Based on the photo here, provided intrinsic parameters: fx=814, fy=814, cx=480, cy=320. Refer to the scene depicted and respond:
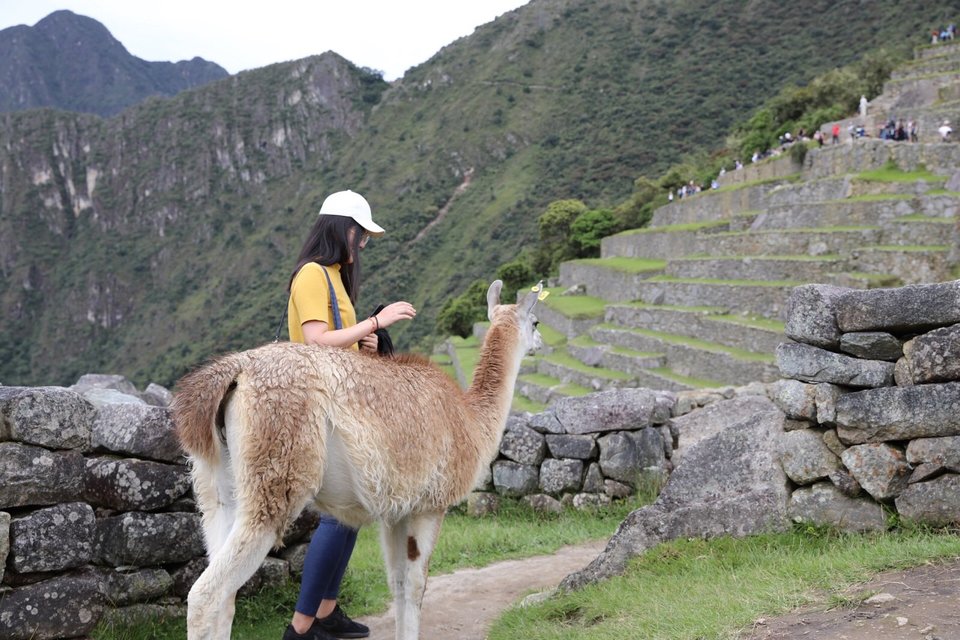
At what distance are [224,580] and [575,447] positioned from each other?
461 centimetres

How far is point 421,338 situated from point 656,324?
113ft

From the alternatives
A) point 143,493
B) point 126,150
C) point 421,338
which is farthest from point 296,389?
point 126,150

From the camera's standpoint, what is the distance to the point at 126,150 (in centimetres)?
16312

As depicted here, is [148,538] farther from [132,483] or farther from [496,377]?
[496,377]

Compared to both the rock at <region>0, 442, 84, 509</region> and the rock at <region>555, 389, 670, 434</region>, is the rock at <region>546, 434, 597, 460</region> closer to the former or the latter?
the rock at <region>555, 389, 670, 434</region>

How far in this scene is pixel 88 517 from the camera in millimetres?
3887

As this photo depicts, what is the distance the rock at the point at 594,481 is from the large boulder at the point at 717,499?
2296 mm

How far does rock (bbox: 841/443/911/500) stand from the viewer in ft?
13.7

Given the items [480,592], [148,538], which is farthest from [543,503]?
[148,538]

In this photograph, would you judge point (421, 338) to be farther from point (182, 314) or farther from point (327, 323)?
point (182, 314)

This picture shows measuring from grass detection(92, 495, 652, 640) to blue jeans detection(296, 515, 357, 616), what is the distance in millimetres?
615

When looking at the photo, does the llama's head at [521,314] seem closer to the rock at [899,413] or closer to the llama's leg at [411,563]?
the llama's leg at [411,563]

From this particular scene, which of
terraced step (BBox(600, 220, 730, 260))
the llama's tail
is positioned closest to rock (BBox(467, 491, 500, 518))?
the llama's tail

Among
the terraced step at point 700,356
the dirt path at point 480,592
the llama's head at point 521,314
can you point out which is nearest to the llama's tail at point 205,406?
the llama's head at point 521,314
